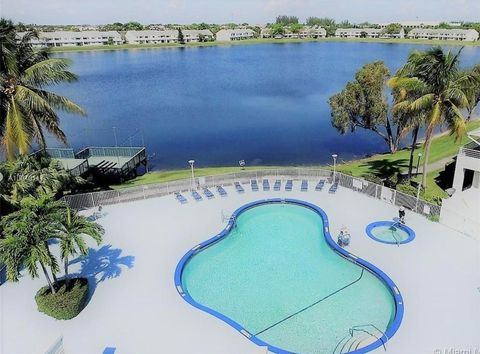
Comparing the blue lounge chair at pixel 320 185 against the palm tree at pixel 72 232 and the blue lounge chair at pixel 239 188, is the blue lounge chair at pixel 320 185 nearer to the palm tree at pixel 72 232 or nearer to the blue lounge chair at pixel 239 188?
the blue lounge chair at pixel 239 188

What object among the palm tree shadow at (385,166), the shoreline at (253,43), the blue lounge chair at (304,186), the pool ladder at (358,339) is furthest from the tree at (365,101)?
the shoreline at (253,43)

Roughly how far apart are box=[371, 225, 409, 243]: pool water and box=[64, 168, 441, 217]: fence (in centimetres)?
229

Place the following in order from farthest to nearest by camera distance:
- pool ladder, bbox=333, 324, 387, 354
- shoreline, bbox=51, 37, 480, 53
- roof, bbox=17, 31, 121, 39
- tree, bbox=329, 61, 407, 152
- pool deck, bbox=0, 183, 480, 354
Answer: roof, bbox=17, 31, 121, 39, shoreline, bbox=51, 37, 480, 53, tree, bbox=329, 61, 407, 152, pool deck, bbox=0, 183, 480, 354, pool ladder, bbox=333, 324, 387, 354

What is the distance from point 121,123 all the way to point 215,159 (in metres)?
19.5

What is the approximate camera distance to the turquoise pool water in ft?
47.2

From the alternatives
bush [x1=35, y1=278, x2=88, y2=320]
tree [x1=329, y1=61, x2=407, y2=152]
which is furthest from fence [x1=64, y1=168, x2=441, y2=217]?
tree [x1=329, y1=61, x2=407, y2=152]

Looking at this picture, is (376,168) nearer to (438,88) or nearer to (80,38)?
(438,88)

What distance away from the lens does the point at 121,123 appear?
5284cm

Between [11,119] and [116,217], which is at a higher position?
[11,119]

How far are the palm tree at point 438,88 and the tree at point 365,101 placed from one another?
10171 millimetres

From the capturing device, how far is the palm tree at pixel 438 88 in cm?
2141

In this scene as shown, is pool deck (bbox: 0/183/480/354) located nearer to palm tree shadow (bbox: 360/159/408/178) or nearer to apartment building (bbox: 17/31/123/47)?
palm tree shadow (bbox: 360/159/408/178)

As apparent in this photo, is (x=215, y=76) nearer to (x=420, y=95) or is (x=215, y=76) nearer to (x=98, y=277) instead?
(x=420, y=95)

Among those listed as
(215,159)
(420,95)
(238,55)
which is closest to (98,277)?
Result: (420,95)
